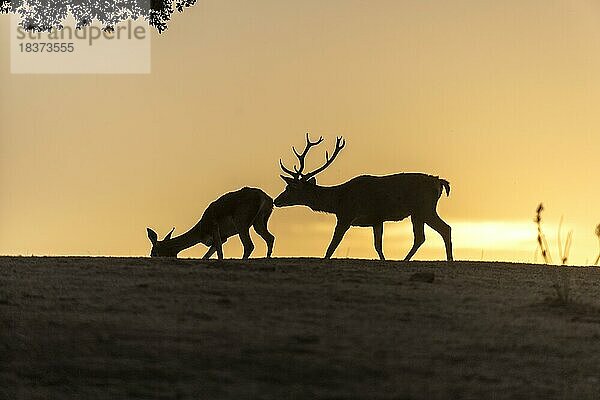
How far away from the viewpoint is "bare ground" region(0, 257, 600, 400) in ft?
25.1

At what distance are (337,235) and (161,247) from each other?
458 cm

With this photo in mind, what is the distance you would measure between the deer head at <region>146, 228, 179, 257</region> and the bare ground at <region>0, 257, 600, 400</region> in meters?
10.9

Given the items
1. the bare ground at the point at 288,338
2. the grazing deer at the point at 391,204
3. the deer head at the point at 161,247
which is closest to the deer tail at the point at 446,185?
the grazing deer at the point at 391,204

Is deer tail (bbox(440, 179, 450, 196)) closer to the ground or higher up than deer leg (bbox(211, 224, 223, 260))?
higher up

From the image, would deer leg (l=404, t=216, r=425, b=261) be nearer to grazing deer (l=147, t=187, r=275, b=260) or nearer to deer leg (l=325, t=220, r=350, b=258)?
deer leg (l=325, t=220, r=350, b=258)

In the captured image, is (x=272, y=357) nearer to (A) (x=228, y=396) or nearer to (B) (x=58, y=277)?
(A) (x=228, y=396)

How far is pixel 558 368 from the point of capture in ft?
27.2

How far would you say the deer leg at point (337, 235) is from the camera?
1944 cm

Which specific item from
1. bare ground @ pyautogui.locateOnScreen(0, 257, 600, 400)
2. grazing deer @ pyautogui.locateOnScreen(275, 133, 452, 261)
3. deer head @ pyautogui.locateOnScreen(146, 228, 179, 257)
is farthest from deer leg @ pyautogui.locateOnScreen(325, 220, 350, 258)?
bare ground @ pyautogui.locateOnScreen(0, 257, 600, 400)

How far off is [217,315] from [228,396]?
2068 mm

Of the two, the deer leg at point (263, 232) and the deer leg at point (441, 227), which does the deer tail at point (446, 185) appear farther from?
the deer leg at point (263, 232)

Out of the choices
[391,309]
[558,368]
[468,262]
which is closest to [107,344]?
[391,309]

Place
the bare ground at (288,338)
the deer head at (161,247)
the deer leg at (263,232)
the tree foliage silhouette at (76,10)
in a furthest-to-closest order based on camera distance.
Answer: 1. the deer head at (161,247)
2. the deer leg at (263,232)
3. the tree foliage silhouette at (76,10)
4. the bare ground at (288,338)

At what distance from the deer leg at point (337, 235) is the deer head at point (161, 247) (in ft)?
13.2
